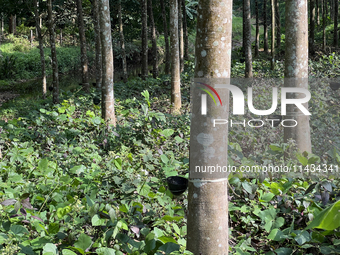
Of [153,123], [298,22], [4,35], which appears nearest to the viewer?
[298,22]

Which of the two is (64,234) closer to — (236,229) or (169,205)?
(169,205)

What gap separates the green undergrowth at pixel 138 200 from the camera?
2.55 metres

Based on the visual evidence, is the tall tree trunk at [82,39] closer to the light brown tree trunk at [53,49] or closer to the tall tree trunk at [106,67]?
the light brown tree trunk at [53,49]

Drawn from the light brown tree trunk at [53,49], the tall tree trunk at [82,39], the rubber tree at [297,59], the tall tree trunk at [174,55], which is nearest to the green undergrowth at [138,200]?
the rubber tree at [297,59]

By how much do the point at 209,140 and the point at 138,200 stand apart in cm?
139

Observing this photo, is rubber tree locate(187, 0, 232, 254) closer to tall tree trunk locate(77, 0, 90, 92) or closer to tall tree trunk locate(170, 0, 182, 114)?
tall tree trunk locate(170, 0, 182, 114)

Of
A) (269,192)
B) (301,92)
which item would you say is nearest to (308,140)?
(301,92)

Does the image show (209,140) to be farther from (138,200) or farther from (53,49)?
(53,49)

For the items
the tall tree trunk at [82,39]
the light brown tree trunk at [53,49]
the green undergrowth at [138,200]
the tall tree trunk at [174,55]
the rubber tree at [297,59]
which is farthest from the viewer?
the tall tree trunk at [82,39]

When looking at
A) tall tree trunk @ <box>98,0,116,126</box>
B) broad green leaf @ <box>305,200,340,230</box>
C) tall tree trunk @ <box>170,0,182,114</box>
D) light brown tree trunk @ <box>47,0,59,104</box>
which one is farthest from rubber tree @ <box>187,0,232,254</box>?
light brown tree trunk @ <box>47,0,59,104</box>

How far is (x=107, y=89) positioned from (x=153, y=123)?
4.98 feet

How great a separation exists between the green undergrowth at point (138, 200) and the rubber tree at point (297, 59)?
0.84ft

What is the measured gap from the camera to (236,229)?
133 inches

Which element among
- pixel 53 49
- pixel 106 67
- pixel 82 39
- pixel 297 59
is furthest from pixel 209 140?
pixel 82 39
